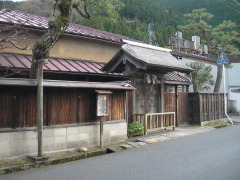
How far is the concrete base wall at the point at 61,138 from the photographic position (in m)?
8.26

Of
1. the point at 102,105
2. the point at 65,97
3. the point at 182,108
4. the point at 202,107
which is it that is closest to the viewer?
the point at 65,97

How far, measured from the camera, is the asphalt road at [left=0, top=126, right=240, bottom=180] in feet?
22.2

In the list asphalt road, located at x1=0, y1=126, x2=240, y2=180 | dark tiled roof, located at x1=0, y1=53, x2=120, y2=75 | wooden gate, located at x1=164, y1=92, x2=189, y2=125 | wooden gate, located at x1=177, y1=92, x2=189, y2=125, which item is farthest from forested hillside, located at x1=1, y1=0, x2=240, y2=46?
asphalt road, located at x1=0, y1=126, x2=240, y2=180

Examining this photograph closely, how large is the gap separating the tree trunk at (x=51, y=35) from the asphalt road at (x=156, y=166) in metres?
3.54

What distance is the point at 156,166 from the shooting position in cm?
773

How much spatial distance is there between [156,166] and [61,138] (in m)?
3.68

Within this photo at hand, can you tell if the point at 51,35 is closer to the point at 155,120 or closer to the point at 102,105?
the point at 102,105

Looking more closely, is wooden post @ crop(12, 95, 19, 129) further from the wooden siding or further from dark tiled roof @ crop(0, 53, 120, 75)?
dark tiled roof @ crop(0, 53, 120, 75)

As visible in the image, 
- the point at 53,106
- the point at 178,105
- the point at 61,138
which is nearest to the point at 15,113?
the point at 53,106

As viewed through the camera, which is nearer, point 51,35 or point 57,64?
point 51,35

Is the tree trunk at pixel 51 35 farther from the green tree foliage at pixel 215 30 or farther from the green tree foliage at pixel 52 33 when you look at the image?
the green tree foliage at pixel 215 30

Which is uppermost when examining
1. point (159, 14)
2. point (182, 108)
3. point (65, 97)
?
point (159, 14)

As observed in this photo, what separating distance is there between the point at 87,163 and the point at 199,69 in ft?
67.9

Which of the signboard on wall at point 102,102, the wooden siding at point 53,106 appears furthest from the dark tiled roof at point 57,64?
the signboard on wall at point 102,102
